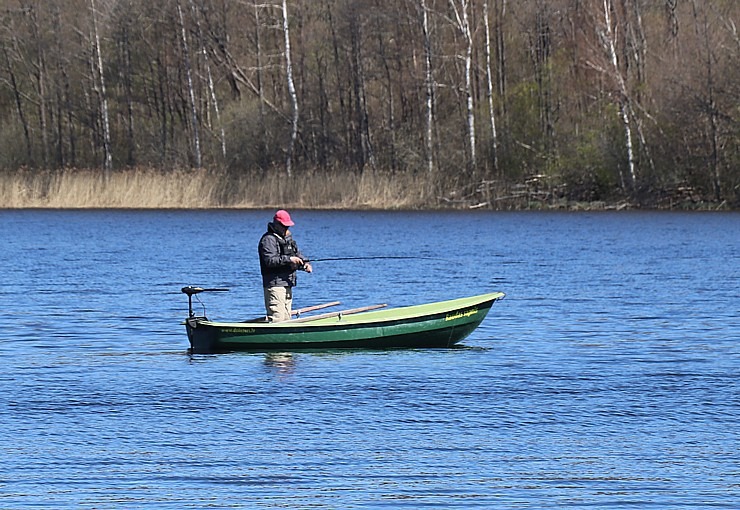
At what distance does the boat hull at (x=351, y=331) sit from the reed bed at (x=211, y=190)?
36421mm

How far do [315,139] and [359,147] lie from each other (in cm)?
241

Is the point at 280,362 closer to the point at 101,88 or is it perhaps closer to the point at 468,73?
the point at 468,73

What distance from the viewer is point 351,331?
717 inches

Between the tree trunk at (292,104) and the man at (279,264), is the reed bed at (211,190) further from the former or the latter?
the man at (279,264)

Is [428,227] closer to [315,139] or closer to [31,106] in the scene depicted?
[315,139]

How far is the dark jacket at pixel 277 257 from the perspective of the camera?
1819 centimetres

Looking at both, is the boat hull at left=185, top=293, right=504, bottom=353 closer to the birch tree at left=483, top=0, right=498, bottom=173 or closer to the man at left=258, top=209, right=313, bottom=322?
the man at left=258, top=209, right=313, bottom=322

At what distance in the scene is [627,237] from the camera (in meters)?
42.8

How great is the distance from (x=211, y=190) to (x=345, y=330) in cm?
4096

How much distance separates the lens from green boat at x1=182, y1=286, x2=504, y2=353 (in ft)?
59.2

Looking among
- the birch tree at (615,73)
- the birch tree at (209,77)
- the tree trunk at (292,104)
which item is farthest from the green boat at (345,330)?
the birch tree at (209,77)

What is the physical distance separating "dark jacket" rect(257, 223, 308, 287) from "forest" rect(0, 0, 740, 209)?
36025 millimetres

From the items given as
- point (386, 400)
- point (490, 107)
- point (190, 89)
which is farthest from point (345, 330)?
point (190, 89)

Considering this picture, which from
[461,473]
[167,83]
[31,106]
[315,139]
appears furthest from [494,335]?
[31,106]
